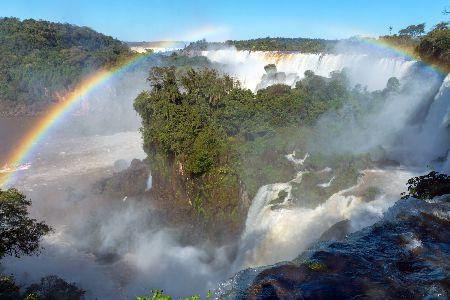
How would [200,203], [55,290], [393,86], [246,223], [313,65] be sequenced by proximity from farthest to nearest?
[313,65] < [393,86] < [200,203] < [246,223] < [55,290]

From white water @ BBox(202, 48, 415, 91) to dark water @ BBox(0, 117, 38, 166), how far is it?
30598mm

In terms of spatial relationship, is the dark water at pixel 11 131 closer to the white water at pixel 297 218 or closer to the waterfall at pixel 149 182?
the waterfall at pixel 149 182

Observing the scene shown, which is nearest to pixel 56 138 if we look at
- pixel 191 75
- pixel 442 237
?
pixel 191 75

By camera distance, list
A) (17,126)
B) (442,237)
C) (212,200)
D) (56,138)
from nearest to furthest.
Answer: (442,237)
(212,200)
(56,138)
(17,126)

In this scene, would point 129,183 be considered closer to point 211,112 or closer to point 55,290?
point 211,112

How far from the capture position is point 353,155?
24734 millimetres

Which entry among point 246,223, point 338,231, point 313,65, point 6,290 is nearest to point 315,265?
point 338,231

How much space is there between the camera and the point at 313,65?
45875mm

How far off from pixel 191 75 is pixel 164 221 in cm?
1235

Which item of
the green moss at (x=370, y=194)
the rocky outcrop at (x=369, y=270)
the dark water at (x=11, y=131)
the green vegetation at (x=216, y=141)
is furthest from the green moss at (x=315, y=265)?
the dark water at (x=11, y=131)

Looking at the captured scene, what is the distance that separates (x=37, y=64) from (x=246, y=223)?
65026 millimetres

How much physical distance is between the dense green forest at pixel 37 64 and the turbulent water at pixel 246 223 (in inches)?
1365

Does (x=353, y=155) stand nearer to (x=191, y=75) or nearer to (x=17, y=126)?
(x=191, y=75)

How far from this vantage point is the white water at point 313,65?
37469 millimetres
